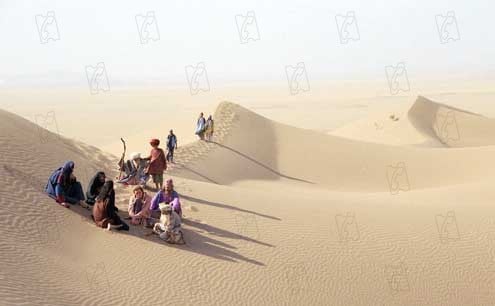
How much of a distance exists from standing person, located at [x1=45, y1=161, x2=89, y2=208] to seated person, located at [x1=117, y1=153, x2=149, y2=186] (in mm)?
1990

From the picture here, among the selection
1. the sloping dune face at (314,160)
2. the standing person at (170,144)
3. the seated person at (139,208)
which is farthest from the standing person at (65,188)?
the sloping dune face at (314,160)

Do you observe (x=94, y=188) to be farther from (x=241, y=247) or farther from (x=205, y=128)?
(x=205, y=128)

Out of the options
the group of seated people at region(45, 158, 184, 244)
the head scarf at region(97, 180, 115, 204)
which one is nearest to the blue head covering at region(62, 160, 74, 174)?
the group of seated people at region(45, 158, 184, 244)

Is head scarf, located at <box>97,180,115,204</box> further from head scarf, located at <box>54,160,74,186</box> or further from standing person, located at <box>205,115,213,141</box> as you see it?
standing person, located at <box>205,115,213,141</box>

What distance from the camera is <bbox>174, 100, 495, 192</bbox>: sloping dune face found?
70.4ft

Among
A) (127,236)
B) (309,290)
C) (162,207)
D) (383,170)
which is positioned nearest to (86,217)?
(127,236)

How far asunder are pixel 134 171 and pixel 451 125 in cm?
3253

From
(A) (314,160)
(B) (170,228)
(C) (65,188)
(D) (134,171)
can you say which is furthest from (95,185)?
(A) (314,160)

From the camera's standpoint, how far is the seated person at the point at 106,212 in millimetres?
9398

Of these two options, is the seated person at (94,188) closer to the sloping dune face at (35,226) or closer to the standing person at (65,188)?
the standing person at (65,188)

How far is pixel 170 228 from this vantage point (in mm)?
9492

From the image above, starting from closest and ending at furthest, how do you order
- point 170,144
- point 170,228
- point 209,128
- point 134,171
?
point 170,228 → point 134,171 → point 170,144 → point 209,128

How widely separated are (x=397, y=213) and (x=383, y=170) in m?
11.0

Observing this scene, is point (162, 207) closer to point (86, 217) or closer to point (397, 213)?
point (86, 217)
